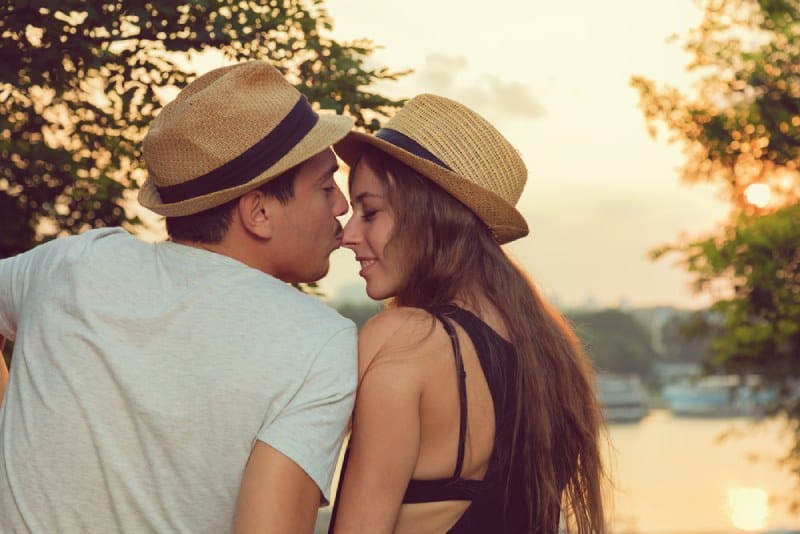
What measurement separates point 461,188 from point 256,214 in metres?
0.51

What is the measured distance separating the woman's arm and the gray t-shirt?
0.13m

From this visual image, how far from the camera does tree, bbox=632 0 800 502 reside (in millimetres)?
14367

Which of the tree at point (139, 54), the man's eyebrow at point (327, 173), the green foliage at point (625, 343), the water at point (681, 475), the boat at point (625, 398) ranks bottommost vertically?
the water at point (681, 475)

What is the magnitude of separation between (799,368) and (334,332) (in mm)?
14879

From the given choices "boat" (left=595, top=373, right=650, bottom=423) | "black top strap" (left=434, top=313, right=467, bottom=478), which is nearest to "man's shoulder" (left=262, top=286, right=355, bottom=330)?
"black top strap" (left=434, top=313, right=467, bottom=478)

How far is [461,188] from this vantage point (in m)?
2.42

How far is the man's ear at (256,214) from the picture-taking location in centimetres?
211

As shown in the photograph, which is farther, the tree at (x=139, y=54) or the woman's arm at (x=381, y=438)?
the tree at (x=139, y=54)

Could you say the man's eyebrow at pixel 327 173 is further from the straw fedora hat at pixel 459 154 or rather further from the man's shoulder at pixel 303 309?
the man's shoulder at pixel 303 309

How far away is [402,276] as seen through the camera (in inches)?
95.5

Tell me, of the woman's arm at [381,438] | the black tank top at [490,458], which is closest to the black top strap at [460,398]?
the black tank top at [490,458]

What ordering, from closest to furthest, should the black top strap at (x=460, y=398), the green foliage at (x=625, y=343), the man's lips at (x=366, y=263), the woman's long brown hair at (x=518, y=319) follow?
the black top strap at (x=460, y=398) → the woman's long brown hair at (x=518, y=319) → the man's lips at (x=366, y=263) → the green foliage at (x=625, y=343)

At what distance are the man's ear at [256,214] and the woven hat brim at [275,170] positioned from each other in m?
0.02

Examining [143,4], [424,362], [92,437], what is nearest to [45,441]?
[92,437]
